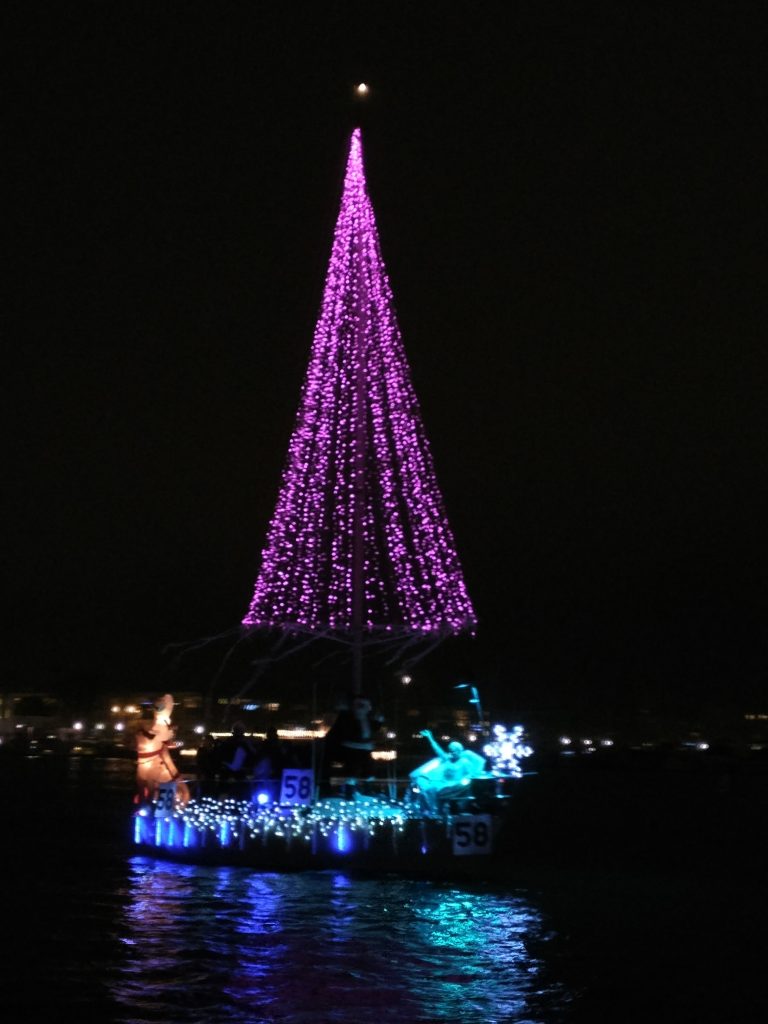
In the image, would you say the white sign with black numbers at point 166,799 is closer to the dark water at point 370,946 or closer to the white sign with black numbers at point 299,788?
the dark water at point 370,946

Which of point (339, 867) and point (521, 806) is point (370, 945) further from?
point (521, 806)

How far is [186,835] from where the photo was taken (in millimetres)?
23875

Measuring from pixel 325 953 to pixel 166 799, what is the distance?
9.08 metres

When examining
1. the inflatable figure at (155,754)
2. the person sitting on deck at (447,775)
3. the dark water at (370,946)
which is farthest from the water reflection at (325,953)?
the inflatable figure at (155,754)

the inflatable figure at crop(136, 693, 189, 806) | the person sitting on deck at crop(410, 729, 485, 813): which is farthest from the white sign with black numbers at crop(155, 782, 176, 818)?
the person sitting on deck at crop(410, 729, 485, 813)

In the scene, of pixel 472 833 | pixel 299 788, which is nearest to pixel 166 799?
pixel 299 788

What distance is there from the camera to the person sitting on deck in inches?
876

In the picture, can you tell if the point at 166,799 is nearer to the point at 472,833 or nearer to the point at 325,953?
the point at 472,833

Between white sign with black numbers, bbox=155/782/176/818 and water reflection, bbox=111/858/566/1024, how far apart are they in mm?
2366

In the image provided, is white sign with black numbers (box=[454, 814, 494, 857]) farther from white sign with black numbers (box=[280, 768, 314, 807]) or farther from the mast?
the mast

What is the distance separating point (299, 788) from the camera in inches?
894

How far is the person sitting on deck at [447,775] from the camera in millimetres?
22250

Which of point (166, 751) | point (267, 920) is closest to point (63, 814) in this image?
point (166, 751)

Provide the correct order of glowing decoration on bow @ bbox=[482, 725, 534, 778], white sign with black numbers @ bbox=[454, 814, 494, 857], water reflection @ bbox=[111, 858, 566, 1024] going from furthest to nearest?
glowing decoration on bow @ bbox=[482, 725, 534, 778] → white sign with black numbers @ bbox=[454, 814, 494, 857] → water reflection @ bbox=[111, 858, 566, 1024]
